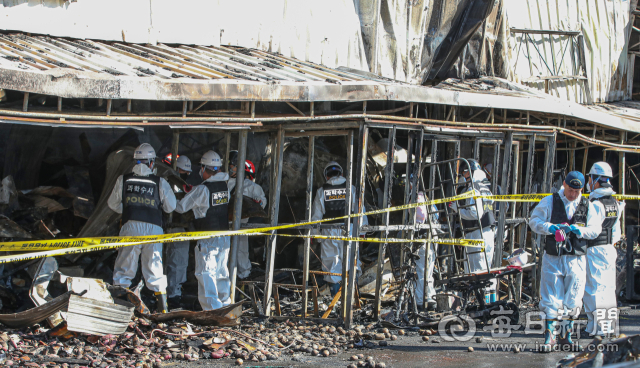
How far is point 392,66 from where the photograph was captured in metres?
12.1

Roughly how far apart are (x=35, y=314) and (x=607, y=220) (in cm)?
665

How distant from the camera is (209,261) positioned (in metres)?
8.29

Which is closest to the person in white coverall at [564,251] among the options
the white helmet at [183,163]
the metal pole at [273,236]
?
the metal pole at [273,236]

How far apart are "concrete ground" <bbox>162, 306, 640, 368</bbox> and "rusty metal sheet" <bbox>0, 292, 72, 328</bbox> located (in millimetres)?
1241

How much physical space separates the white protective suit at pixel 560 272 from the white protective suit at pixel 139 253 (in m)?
4.47

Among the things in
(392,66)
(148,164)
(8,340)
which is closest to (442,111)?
(392,66)

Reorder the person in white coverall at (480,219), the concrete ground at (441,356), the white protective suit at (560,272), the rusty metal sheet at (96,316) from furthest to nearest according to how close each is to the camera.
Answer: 1. the person in white coverall at (480,219)
2. the white protective suit at (560,272)
3. the concrete ground at (441,356)
4. the rusty metal sheet at (96,316)

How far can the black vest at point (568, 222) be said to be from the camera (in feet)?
22.9

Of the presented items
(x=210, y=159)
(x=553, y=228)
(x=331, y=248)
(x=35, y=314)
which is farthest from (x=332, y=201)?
(x=35, y=314)

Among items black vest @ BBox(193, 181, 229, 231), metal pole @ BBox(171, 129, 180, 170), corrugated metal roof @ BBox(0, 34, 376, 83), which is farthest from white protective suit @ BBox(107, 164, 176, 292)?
corrugated metal roof @ BBox(0, 34, 376, 83)

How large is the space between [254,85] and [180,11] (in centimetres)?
309

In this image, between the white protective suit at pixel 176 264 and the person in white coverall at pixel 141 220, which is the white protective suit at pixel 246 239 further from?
the person in white coverall at pixel 141 220

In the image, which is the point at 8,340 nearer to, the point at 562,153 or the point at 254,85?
the point at 254,85

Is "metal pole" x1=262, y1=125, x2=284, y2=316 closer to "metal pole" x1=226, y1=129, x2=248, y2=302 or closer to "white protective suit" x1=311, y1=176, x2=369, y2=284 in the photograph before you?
"metal pole" x1=226, y1=129, x2=248, y2=302
